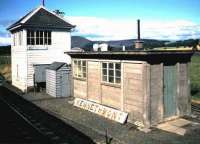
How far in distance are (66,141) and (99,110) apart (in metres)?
4.77

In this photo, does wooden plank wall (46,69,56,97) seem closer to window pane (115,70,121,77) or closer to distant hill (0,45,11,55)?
window pane (115,70,121,77)

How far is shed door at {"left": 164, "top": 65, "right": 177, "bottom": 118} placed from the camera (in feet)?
49.7

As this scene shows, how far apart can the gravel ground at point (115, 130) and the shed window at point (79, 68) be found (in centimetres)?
244

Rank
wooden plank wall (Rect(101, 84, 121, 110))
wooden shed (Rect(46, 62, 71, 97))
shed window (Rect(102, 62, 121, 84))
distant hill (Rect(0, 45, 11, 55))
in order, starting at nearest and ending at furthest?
shed window (Rect(102, 62, 121, 84))
wooden plank wall (Rect(101, 84, 121, 110))
wooden shed (Rect(46, 62, 71, 97))
distant hill (Rect(0, 45, 11, 55))

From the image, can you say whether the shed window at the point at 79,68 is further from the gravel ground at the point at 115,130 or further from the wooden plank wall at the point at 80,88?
the gravel ground at the point at 115,130

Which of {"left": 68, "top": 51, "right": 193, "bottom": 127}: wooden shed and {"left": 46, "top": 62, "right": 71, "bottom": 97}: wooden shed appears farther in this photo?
{"left": 46, "top": 62, "right": 71, "bottom": 97}: wooden shed

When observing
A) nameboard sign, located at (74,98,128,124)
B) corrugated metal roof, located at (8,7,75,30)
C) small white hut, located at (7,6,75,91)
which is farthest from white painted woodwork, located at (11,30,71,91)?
nameboard sign, located at (74,98,128,124)

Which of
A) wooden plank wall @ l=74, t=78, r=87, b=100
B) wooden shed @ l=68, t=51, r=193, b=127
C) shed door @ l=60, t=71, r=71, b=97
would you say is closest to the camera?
wooden shed @ l=68, t=51, r=193, b=127

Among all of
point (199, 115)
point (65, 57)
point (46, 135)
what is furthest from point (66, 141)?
point (65, 57)

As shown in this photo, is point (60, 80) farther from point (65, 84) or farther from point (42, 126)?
point (42, 126)

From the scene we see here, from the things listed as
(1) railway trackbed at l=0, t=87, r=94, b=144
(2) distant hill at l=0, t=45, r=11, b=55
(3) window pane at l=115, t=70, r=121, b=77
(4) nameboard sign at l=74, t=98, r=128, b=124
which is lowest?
(1) railway trackbed at l=0, t=87, r=94, b=144

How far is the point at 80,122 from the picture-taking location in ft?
50.1

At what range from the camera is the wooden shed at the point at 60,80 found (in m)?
22.8

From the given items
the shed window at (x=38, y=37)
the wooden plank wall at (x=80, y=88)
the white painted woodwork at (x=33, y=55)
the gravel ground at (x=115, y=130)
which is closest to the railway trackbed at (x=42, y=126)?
the gravel ground at (x=115, y=130)
